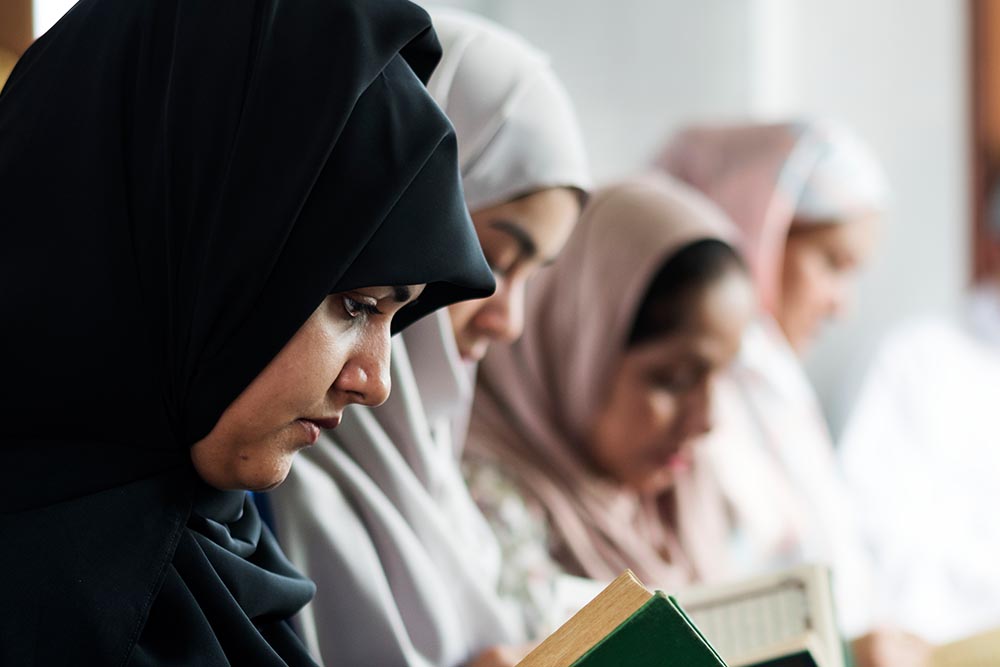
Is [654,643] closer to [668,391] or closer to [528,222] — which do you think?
[528,222]

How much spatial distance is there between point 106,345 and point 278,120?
0.17 meters

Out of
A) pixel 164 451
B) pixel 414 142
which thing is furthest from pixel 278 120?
pixel 164 451

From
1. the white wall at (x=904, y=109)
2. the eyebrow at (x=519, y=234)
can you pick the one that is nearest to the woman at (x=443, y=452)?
the eyebrow at (x=519, y=234)

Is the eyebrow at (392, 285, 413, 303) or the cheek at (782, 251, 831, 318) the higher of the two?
the eyebrow at (392, 285, 413, 303)

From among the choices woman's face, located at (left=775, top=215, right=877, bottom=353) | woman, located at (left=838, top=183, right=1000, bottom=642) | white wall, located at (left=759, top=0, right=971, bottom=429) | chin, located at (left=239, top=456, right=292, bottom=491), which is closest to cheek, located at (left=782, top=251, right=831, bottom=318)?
woman's face, located at (left=775, top=215, right=877, bottom=353)

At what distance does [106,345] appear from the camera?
2.67 feet

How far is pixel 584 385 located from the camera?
185 cm

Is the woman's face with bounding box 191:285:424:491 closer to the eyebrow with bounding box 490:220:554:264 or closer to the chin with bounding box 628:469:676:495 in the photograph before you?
the eyebrow with bounding box 490:220:554:264

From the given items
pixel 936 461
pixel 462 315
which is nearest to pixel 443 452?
pixel 462 315

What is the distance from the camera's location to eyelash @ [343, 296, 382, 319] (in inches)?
34.1

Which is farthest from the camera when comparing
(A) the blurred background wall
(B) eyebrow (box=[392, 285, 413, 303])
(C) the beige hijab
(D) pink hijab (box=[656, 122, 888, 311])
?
(A) the blurred background wall

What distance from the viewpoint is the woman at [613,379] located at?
1779 mm

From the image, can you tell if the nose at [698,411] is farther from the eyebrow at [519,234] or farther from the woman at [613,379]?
the eyebrow at [519,234]

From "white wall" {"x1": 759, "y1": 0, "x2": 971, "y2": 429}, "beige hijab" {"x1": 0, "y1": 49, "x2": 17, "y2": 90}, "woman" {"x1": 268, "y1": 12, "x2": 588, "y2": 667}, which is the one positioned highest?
"beige hijab" {"x1": 0, "y1": 49, "x2": 17, "y2": 90}
